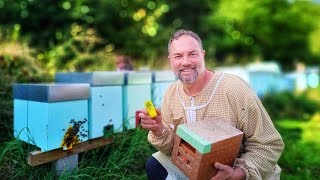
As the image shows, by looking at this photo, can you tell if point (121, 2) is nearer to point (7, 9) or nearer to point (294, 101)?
point (7, 9)

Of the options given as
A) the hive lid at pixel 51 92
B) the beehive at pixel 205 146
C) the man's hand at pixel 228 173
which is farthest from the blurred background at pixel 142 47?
the man's hand at pixel 228 173

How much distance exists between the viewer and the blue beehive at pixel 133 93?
3445 millimetres

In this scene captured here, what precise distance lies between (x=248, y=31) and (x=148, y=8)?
10.1m

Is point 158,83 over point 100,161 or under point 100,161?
over

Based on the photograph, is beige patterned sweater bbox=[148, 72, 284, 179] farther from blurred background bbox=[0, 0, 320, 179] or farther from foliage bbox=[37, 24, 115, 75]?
foliage bbox=[37, 24, 115, 75]

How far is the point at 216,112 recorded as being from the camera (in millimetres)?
2164

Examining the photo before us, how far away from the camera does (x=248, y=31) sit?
18.5 meters

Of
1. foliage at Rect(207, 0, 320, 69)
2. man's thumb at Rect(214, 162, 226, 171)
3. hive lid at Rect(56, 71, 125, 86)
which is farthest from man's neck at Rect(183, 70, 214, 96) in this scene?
foliage at Rect(207, 0, 320, 69)

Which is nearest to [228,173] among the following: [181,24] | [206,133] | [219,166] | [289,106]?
[219,166]

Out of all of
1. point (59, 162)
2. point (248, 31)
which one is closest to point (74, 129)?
point (59, 162)

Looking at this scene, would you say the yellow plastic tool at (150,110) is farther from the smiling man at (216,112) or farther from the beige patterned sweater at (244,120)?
the beige patterned sweater at (244,120)

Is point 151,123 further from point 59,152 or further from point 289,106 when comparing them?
point 289,106

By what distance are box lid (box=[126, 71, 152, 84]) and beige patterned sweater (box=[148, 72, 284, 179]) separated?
1.23 metres

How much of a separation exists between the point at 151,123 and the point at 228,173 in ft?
1.81
